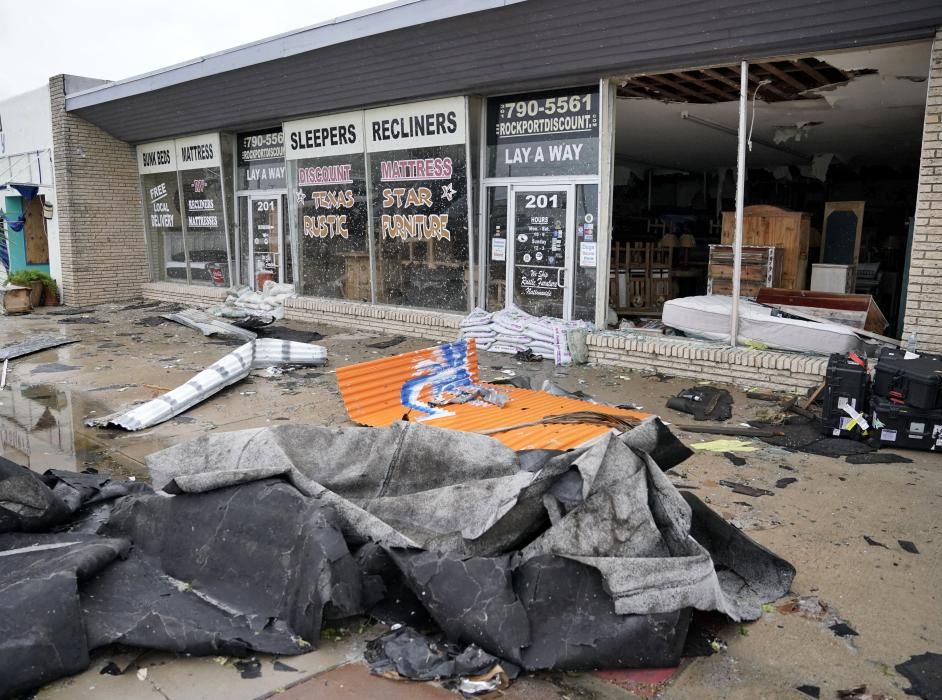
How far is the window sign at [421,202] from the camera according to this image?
10555mm

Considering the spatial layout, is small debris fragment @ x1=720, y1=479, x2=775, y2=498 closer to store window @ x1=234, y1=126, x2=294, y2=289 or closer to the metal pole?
the metal pole

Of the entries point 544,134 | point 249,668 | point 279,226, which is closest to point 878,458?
point 249,668

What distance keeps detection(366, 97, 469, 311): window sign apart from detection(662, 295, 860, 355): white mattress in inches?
136

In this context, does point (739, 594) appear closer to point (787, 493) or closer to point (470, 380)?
point (787, 493)

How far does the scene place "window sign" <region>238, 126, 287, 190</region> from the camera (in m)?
13.7

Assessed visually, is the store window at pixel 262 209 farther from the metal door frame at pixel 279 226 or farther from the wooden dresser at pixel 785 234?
the wooden dresser at pixel 785 234

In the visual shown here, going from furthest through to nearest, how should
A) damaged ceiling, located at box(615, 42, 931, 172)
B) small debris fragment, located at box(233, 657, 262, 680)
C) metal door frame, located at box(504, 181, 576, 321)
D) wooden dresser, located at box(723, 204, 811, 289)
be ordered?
wooden dresser, located at box(723, 204, 811, 289), metal door frame, located at box(504, 181, 576, 321), damaged ceiling, located at box(615, 42, 931, 172), small debris fragment, located at box(233, 657, 262, 680)

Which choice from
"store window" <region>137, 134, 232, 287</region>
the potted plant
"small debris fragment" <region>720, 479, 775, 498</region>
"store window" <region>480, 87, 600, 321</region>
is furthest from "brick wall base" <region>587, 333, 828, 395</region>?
the potted plant

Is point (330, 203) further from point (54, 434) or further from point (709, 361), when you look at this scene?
point (709, 361)

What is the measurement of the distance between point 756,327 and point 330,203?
7.55 m

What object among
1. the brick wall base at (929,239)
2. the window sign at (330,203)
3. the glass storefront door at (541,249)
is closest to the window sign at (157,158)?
the window sign at (330,203)

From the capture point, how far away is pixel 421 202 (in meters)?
11.1

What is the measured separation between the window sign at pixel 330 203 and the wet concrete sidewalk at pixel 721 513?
3600mm

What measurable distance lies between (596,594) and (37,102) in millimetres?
18222
